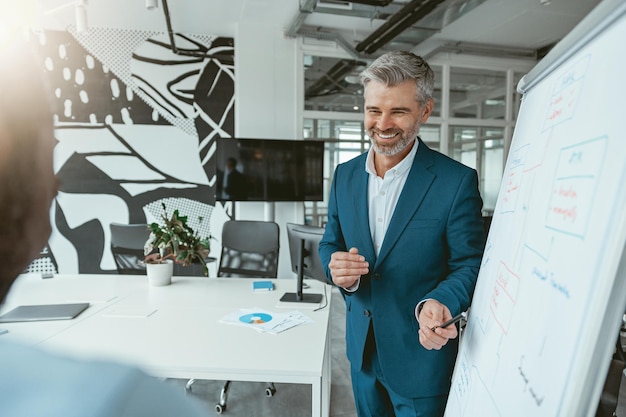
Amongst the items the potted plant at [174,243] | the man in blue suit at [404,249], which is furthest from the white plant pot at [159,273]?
the man in blue suit at [404,249]

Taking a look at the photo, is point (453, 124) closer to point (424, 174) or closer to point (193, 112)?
point (193, 112)

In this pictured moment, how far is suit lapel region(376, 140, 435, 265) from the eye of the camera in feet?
4.65

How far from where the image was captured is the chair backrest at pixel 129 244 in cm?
327

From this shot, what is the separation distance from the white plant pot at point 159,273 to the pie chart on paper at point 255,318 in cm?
91

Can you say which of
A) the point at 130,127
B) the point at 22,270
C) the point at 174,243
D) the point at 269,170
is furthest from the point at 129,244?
the point at 22,270

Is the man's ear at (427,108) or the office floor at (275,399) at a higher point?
the man's ear at (427,108)

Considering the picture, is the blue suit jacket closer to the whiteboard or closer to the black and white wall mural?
the whiteboard

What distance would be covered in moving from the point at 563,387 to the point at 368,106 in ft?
3.86

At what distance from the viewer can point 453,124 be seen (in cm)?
595

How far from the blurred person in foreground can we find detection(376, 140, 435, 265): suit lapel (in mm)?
1178

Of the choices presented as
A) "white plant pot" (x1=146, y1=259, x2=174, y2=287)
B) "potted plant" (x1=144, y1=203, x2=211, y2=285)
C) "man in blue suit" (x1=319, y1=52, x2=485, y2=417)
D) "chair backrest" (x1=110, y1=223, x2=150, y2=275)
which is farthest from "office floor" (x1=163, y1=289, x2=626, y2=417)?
"man in blue suit" (x1=319, y1=52, x2=485, y2=417)

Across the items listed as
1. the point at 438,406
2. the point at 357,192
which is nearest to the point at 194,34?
the point at 357,192

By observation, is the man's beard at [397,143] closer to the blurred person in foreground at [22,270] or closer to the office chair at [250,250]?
the blurred person in foreground at [22,270]

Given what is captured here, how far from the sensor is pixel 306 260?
242 cm
